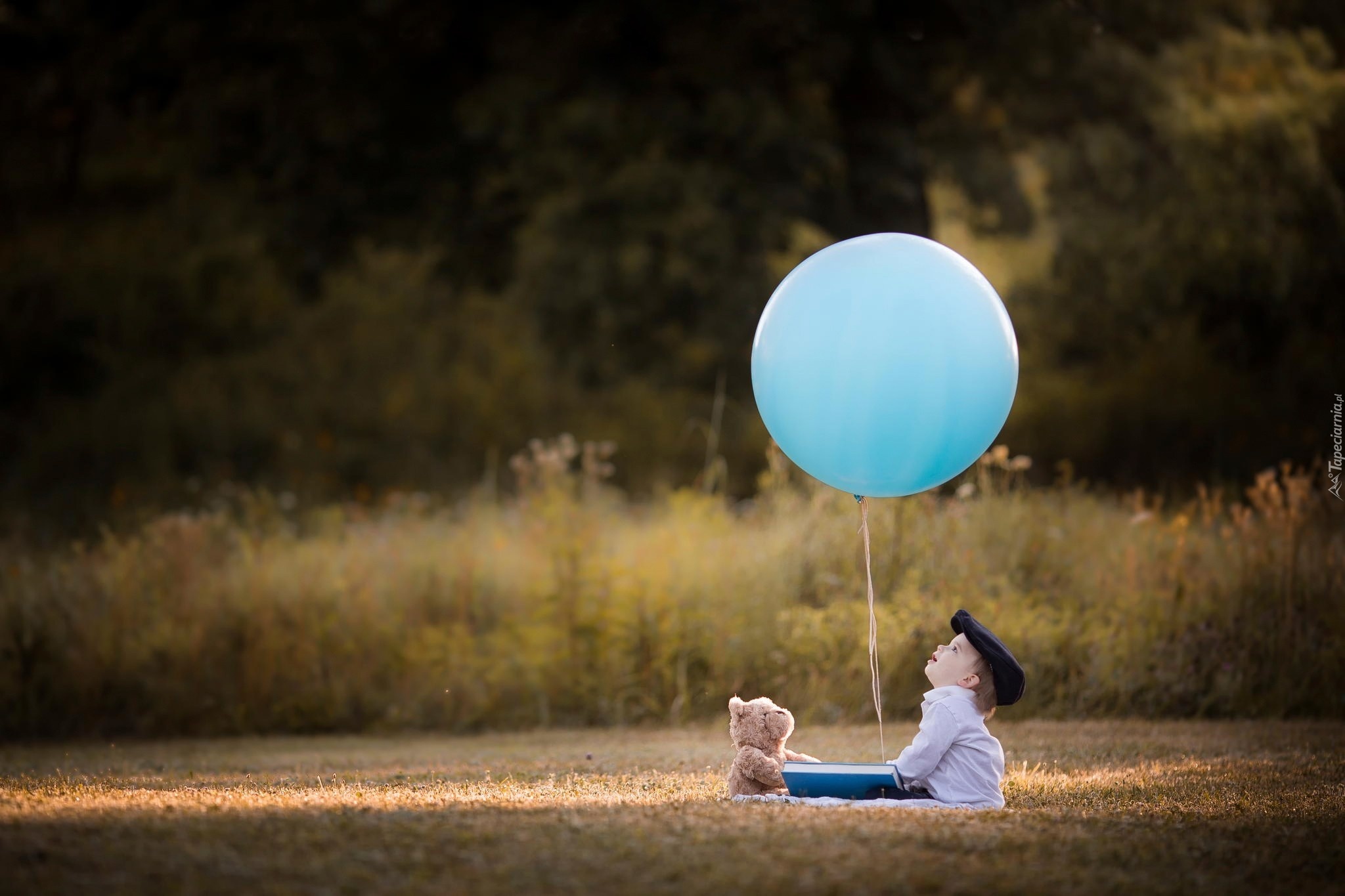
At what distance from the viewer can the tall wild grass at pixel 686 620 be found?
905 cm

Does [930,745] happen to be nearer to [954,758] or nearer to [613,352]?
[954,758]

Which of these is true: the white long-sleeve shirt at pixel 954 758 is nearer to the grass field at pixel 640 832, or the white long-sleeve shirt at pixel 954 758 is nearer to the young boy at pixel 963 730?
the young boy at pixel 963 730

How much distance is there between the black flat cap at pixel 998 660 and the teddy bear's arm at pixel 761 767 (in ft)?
2.96

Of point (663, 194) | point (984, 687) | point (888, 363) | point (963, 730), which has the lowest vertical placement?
point (963, 730)

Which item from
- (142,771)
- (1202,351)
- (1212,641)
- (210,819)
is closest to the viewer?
(210,819)

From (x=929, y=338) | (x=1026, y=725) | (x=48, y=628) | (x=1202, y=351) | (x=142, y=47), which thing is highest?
(x=142, y=47)

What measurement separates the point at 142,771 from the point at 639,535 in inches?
191

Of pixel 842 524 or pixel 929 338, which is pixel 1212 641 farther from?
pixel 929 338

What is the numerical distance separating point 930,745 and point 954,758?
0.47 feet

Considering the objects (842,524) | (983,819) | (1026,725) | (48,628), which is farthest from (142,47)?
(983,819)

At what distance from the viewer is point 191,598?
977 centimetres

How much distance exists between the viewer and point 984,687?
18.2 feet

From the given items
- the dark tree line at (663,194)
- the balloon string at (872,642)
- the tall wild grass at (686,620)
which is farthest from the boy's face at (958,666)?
the dark tree line at (663,194)

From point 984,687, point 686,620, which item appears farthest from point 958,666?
point 686,620
